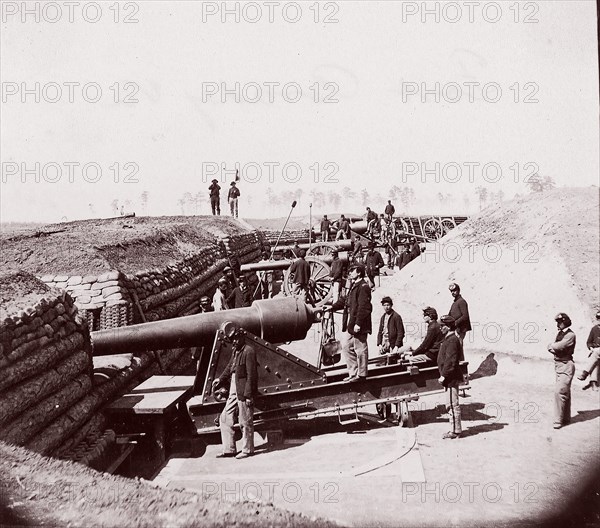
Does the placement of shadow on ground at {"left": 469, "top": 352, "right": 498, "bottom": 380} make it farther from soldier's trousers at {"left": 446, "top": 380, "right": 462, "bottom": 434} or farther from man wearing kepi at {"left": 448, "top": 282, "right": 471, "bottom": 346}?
soldier's trousers at {"left": 446, "top": 380, "right": 462, "bottom": 434}

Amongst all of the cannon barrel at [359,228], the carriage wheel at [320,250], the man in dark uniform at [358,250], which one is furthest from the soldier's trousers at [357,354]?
the cannon barrel at [359,228]

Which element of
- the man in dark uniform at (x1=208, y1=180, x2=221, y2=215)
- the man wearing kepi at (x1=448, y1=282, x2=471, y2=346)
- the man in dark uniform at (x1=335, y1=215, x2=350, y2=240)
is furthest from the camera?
the man in dark uniform at (x1=208, y1=180, x2=221, y2=215)

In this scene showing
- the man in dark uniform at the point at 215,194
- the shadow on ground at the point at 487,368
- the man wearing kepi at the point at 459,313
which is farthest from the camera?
the man in dark uniform at the point at 215,194

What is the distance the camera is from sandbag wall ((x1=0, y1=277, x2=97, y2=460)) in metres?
5.34

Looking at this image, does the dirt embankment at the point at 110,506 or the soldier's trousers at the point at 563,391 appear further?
the soldier's trousers at the point at 563,391

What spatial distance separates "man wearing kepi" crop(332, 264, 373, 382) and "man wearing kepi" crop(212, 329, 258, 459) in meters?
1.37

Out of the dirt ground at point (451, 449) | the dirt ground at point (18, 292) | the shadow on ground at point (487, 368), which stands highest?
the dirt ground at point (18, 292)

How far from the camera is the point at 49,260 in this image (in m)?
10.1

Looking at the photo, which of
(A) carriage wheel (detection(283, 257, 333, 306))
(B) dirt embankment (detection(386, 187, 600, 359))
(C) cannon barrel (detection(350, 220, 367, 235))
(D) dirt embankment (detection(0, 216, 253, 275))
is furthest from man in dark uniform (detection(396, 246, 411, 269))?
(D) dirt embankment (detection(0, 216, 253, 275))

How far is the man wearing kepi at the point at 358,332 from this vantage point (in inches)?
300

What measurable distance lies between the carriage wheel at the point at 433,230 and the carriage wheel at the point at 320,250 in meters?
12.0

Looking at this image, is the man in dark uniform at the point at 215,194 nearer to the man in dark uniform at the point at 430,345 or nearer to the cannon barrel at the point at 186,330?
the cannon barrel at the point at 186,330

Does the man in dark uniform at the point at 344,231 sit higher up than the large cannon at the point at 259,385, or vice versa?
the man in dark uniform at the point at 344,231

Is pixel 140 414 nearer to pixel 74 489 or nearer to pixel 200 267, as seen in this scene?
pixel 74 489
